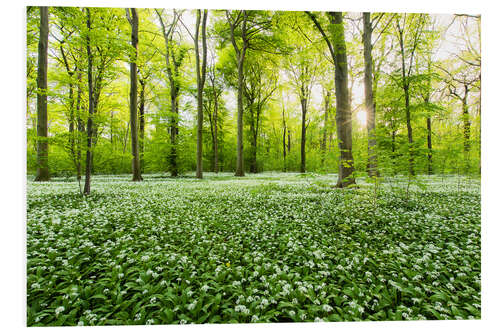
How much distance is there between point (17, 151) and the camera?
8.18ft

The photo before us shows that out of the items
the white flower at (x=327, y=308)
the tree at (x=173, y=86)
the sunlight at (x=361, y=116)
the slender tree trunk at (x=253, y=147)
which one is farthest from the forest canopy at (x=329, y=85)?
the slender tree trunk at (x=253, y=147)

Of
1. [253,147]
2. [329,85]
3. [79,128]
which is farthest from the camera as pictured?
[253,147]

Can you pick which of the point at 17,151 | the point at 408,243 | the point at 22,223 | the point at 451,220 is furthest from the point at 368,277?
the point at 17,151

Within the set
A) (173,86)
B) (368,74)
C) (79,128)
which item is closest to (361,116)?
(368,74)

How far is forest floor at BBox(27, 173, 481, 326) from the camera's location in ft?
5.32

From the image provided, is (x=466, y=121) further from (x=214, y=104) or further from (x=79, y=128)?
(x=214, y=104)

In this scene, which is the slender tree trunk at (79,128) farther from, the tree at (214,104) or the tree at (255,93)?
the tree at (255,93)

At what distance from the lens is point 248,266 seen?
84.0 inches

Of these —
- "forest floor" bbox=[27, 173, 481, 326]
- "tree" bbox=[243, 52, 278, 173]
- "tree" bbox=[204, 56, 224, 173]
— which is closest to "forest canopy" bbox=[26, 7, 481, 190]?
"forest floor" bbox=[27, 173, 481, 326]

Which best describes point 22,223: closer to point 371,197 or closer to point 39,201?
point 39,201

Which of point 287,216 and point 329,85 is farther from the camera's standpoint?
point 329,85

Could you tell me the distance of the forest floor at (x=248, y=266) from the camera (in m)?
1.62

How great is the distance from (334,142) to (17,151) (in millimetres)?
5390

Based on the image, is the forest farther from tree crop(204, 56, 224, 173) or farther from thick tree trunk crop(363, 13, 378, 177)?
tree crop(204, 56, 224, 173)
